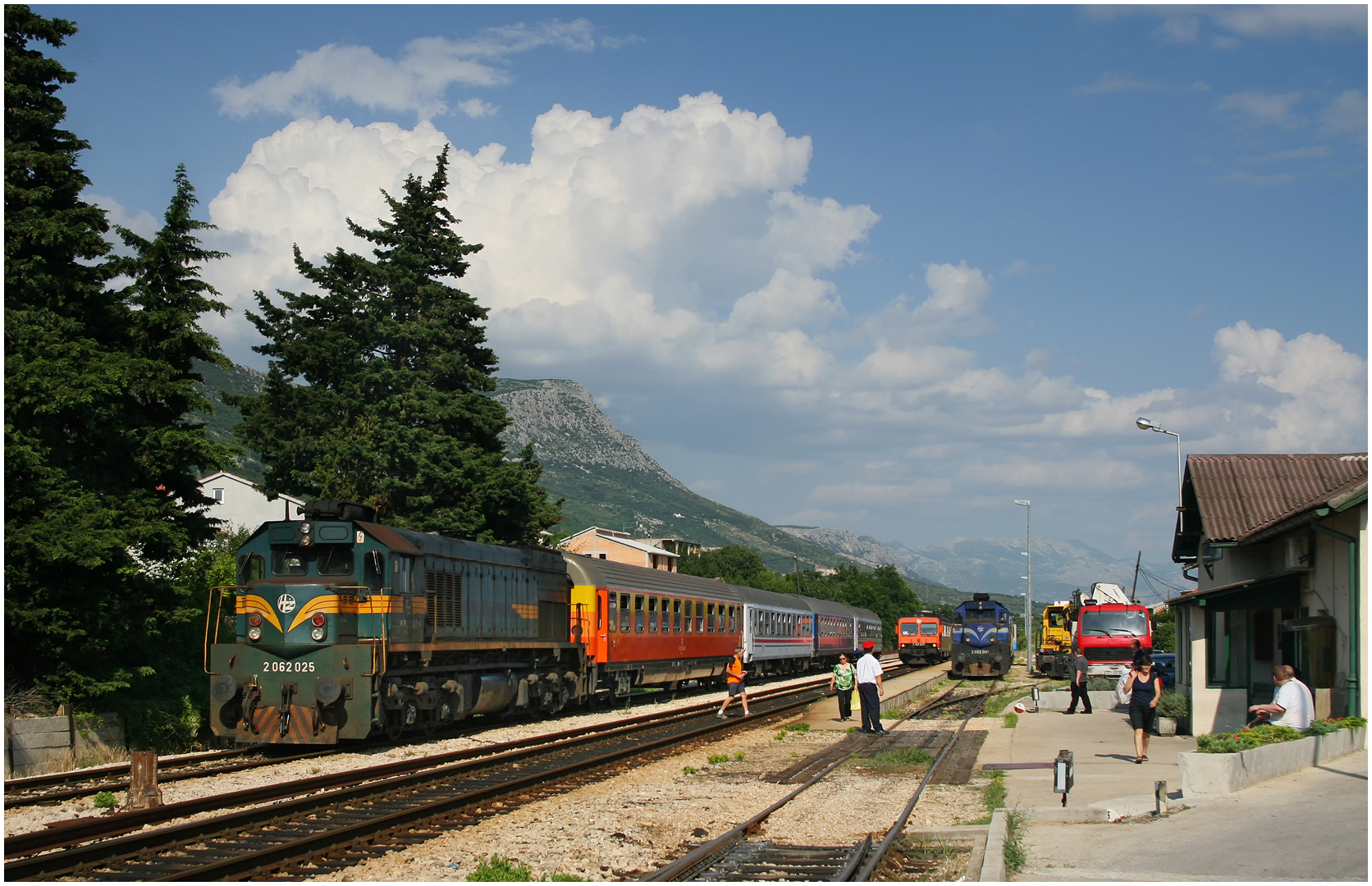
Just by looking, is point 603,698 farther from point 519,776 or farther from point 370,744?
point 519,776

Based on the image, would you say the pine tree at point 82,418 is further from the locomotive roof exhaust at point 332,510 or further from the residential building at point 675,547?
the residential building at point 675,547

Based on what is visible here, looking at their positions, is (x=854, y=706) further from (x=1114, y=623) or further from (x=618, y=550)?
(x=618, y=550)

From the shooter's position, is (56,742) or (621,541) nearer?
(56,742)

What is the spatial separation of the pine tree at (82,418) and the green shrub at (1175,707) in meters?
19.5

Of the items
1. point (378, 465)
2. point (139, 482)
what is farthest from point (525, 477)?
A: point (139, 482)

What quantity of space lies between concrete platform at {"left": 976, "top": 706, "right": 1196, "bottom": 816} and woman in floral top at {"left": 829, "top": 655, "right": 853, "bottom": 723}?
339 cm

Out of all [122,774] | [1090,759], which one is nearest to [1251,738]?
[1090,759]

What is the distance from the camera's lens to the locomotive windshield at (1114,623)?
36.8 m

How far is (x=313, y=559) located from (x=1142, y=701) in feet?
44.1

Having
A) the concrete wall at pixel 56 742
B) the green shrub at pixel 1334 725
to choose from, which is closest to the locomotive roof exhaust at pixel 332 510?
the concrete wall at pixel 56 742

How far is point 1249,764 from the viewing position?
1231 centimetres

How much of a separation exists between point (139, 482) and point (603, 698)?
13.5m

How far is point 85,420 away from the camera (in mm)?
18266

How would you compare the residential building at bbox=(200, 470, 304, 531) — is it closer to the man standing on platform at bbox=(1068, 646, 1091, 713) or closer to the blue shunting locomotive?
the blue shunting locomotive
